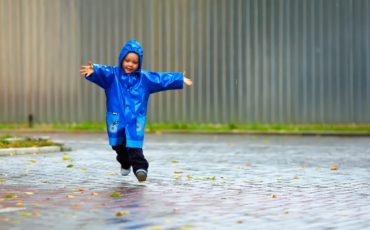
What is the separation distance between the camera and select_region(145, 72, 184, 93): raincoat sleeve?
1106cm

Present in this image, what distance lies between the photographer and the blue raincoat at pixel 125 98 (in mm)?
10906

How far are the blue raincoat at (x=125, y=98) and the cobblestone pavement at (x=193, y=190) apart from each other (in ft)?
1.81

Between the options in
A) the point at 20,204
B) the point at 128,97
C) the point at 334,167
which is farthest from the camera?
the point at 334,167

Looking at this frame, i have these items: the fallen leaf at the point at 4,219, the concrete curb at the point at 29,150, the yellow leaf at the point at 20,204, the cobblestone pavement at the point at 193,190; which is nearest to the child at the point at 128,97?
the cobblestone pavement at the point at 193,190

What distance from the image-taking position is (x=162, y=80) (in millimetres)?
11102

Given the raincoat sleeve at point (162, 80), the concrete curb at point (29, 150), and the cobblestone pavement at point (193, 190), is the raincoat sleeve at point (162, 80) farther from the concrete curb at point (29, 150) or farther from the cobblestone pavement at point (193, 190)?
the concrete curb at point (29, 150)

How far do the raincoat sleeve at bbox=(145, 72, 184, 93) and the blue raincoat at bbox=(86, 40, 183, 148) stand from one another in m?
0.02

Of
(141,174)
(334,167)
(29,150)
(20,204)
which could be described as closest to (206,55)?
(29,150)

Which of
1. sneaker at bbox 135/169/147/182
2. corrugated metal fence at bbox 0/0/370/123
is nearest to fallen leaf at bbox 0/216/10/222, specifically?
sneaker at bbox 135/169/147/182

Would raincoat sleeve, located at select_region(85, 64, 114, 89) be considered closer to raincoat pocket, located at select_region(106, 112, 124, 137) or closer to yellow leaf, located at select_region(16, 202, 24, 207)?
raincoat pocket, located at select_region(106, 112, 124, 137)

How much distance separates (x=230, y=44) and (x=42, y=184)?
16282 millimetres

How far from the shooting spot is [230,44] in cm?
2652

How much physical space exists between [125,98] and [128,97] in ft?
0.11

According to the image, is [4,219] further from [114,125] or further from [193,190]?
[114,125]
